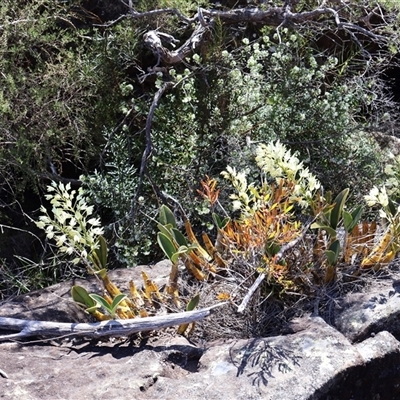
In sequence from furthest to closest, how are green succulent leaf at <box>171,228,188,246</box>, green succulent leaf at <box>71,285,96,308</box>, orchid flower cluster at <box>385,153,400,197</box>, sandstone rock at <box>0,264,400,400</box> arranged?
1. orchid flower cluster at <box>385,153,400,197</box>
2. green succulent leaf at <box>171,228,188,246</box>
3. green succulent leaf at <box>71,285,96,308</box>
4. sandstone rock at <box>0,264,400,400</box>

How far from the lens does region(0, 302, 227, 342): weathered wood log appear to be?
3127mm

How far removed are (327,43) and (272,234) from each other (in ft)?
10.8

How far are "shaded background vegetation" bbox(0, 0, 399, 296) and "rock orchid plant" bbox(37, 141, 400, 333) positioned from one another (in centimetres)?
88

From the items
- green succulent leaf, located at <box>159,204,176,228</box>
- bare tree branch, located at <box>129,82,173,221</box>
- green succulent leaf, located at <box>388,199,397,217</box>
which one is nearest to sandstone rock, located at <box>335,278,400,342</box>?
green succulent leaf, located at <box>388,199,397,217</box>

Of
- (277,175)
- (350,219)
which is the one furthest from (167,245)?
(350,219)

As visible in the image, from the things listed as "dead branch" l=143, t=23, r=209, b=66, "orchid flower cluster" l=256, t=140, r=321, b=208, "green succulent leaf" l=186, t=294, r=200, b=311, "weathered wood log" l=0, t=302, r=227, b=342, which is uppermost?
"dead branch" l=143, t=23, r=209, b=66

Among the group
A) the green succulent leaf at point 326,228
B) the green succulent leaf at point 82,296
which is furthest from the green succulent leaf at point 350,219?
the green succulent leaf at point 82,296

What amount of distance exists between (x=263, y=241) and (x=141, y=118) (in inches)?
82.5

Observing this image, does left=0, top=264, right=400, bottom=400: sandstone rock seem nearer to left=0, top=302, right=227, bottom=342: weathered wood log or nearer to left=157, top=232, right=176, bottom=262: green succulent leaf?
left=0, top=302, right=227, bottom=342: weathered wood log

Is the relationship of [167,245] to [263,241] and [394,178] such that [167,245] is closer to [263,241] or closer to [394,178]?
[263,241]

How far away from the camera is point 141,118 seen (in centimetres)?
505

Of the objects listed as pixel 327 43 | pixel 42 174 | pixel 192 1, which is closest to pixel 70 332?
pixel 42 174

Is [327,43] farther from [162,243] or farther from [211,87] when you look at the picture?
[162,243]

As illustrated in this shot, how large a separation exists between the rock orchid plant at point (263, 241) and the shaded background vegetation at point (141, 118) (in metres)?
0.88
